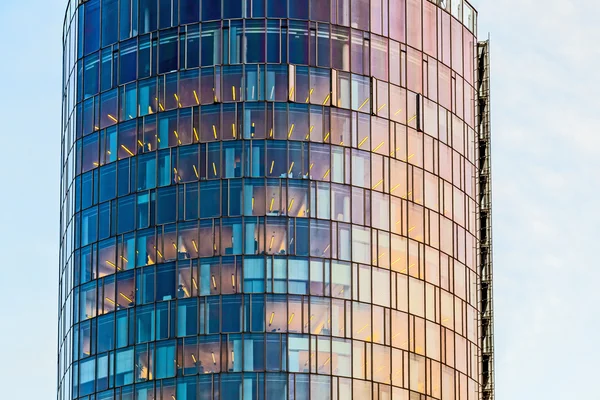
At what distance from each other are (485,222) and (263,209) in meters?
24.5

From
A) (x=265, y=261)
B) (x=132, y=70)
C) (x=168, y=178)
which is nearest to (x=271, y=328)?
(x=265, y=261)

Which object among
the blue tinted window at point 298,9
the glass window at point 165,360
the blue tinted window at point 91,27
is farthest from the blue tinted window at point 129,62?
the glass window at point 165,360

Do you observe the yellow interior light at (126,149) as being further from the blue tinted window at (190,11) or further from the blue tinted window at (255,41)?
the blue tinted window at (255,41)

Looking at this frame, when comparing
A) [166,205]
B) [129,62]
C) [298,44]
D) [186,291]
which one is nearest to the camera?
[186,291]

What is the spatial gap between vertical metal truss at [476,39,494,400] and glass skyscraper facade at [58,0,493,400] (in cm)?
385

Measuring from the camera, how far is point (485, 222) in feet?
500

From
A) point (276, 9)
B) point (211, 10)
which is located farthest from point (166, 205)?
point (276, 9)

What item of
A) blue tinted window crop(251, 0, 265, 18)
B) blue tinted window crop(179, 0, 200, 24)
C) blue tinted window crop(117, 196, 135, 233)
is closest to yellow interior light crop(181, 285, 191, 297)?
blue tinted window crop(117, 196, 135, 233)

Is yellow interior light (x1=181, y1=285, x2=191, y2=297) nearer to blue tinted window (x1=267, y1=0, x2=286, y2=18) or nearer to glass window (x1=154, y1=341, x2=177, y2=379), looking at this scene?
glass window (x1=154, y1=341, x2=177, y2=379)

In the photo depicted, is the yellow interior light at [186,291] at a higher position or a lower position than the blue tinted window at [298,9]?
lower

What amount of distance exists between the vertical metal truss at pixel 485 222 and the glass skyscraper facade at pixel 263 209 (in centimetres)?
385

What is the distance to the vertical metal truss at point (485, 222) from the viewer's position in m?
149

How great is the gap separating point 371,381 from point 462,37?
30.2m

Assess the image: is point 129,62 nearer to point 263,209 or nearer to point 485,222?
point 263,209
